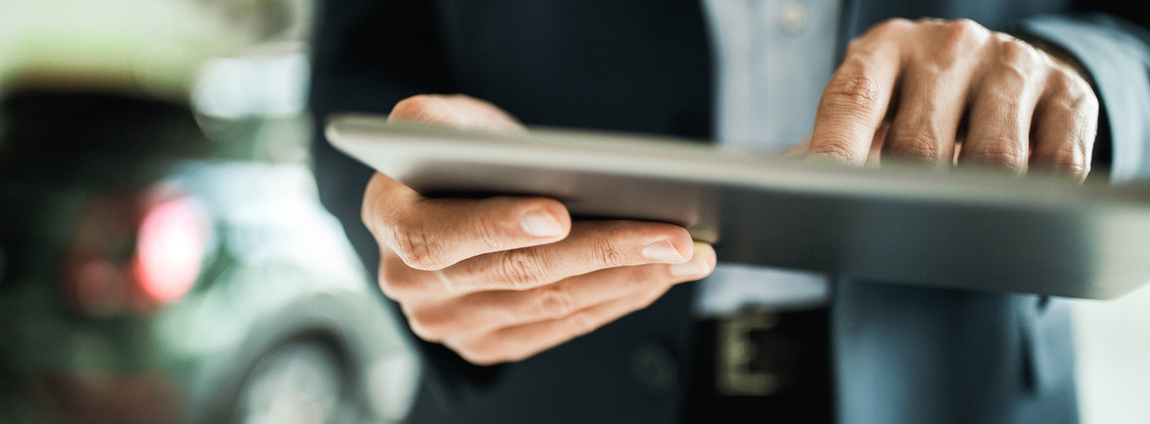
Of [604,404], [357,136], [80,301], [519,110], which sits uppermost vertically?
[357,136]

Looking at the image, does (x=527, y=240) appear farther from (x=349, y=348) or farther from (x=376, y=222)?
(x=349, y=348)

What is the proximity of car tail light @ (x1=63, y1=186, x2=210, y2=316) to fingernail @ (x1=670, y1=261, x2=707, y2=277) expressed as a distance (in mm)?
1581

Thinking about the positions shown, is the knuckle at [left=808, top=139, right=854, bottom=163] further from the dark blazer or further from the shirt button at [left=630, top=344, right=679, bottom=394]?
the shirt button at [left=630, top=344, right=679, bottom=394]

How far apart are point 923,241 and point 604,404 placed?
1.82ft

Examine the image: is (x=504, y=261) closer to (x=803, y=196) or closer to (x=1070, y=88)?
(x=803, y=196)

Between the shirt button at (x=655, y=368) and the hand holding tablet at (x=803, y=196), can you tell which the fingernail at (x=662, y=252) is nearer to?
the hand holding tablet at (x=803, y=196)

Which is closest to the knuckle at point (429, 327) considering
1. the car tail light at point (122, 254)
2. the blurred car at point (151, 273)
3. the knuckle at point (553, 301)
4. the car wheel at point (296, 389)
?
the knuckle at point (553, 301)

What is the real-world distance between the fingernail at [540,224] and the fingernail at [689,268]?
12 cm

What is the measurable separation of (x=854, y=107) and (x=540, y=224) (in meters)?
0.19

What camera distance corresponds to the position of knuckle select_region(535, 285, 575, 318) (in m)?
0.47

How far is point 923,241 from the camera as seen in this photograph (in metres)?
0.31

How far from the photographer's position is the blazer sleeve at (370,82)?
688 millimetres

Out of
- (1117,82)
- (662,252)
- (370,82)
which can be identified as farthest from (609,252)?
(370,82)

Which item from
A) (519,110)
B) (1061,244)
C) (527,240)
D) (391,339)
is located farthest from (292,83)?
(1061,244)
